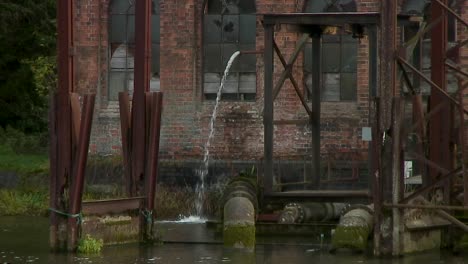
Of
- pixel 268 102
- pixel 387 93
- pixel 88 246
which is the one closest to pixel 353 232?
pixel 387 93

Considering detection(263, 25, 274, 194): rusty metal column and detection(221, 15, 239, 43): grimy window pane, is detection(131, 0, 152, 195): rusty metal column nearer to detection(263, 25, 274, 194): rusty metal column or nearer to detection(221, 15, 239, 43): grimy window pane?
detection(263, 25, 274, 194): rusty metal column

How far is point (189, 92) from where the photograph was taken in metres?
32.4

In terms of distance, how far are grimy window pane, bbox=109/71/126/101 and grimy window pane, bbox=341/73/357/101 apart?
16.0 ft

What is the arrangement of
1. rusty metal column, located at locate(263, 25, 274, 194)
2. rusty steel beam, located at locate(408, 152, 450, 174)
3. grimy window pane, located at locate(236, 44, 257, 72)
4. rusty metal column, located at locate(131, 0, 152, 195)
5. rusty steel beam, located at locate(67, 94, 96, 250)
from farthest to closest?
1. grimy window pane, located at locate(236, 44, 257, 72)
2. rusty metal column, located at locate(263, 25, 274, 194)
3. rusty metal column, located at locate(131, 0, 152, 195)
4. rusty steel beam, located at locate(408, 152, 450, 174)
5. rusty steel beam, located at locate(67, 94, 96, 250)

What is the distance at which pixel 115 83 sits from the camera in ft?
108

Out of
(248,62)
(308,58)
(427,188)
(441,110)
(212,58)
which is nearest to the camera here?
(427,188)

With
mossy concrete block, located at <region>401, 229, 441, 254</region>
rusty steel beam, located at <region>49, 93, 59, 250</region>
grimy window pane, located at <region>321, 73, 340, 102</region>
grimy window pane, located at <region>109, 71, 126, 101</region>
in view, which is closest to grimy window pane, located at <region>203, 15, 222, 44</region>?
grimy window pane, located at <region>109, 71, 126, 101</region>

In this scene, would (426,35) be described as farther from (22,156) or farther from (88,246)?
(88,246)

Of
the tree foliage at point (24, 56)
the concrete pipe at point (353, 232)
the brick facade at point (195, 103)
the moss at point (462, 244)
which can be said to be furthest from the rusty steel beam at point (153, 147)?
the tree foliage at point (24, 56)

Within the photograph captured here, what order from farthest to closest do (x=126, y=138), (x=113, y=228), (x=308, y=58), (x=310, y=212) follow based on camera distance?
1. (x=308, y=58)
2. (x=310, y=212)
3. (x=126, y=138)
4. (x=113, y=228)

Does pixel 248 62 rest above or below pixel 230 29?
below

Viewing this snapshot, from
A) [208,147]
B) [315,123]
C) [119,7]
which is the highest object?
[119,7]

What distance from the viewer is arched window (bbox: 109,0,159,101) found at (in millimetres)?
32812

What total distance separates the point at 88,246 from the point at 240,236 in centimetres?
247
